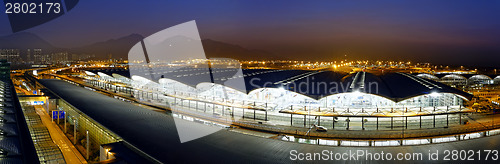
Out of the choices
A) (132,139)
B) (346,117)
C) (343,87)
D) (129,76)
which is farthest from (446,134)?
(129,76)

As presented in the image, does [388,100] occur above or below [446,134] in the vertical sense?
above

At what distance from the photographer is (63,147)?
16438 mm

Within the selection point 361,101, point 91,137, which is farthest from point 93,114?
point 361,101

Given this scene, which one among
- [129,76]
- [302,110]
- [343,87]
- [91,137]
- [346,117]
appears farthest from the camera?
[129,76]

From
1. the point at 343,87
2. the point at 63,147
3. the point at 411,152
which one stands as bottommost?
the point at 63,147

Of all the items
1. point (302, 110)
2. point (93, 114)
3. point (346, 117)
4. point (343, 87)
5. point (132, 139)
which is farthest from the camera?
point (343, 87)

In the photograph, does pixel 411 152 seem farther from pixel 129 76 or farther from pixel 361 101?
pixel 129 76

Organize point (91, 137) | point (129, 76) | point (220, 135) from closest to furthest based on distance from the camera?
point (220, 135) < point (91, 137) < point (129, 76)

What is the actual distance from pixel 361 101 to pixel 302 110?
4027mm

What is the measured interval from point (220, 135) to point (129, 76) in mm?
33997

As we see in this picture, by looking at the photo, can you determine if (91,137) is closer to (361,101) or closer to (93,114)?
(93,114)

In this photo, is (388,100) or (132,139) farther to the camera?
(388,100)

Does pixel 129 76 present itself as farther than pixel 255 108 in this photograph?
Yes

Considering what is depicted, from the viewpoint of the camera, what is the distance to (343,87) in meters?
21.3
